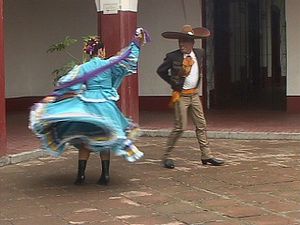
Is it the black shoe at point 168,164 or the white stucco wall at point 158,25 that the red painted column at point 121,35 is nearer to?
the black shoe at point 168,164

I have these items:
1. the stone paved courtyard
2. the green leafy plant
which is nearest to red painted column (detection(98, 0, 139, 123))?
the green leafy plant

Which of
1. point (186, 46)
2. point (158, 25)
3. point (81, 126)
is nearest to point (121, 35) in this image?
point (186, 46)

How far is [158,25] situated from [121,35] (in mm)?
4771

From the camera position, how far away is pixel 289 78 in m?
16.6

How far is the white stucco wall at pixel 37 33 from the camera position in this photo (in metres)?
18.2

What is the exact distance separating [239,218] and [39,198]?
242cm

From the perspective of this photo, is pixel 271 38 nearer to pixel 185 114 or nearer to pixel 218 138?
pixel 218 138

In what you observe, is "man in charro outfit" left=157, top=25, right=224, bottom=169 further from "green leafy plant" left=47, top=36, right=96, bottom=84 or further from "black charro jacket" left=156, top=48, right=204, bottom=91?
"green leafy plant" left=47, top=36, right=96, bottom=84

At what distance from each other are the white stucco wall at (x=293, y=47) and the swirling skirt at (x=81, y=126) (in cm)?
951

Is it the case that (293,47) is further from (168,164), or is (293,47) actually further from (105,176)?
(105,176)

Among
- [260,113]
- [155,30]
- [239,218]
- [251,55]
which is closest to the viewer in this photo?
[239,218]

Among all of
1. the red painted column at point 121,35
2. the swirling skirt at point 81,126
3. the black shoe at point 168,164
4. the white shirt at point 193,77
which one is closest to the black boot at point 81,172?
the swirling skirt at point 81,126

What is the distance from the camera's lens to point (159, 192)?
7.67 m

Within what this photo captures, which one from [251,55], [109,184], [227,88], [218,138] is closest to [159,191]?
[109,184]
